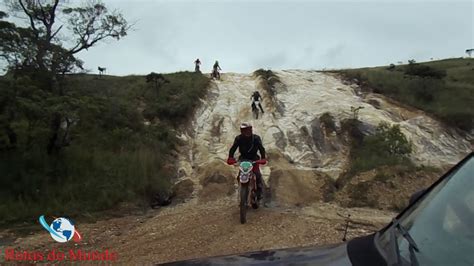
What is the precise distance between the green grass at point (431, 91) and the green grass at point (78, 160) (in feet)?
38.8

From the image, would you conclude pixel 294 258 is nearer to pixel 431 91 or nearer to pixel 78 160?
pixel 78 160

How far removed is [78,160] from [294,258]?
10.8 m

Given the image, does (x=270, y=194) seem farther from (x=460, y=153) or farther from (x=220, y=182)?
(x=460, y=153)

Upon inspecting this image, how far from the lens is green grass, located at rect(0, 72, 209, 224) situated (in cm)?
1001

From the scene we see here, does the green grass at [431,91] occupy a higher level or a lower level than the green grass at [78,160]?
higher

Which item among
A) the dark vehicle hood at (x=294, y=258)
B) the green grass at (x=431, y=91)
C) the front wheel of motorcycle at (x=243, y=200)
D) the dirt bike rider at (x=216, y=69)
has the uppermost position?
the dirt bike rider at (x=216, y=69)

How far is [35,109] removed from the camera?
407 inches

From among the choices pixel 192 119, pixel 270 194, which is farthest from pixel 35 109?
pixel 192 119

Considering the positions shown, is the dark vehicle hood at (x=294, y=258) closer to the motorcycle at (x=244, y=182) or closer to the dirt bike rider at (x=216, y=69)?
the motorcycle at (x=244, y=182)

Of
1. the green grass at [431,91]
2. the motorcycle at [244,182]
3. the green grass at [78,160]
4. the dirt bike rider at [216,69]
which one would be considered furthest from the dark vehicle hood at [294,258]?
the dirt bike rider at [216,69]

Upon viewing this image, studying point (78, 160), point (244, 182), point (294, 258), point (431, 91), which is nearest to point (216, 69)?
point (431, 91)

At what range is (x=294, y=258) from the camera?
2098 mm

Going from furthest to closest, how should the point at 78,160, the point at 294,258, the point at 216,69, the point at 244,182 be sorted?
the point at 216,69, the point at 78,160, the point at 244,182, the point at 294,258

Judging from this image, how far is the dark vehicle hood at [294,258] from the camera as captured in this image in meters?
2.01
